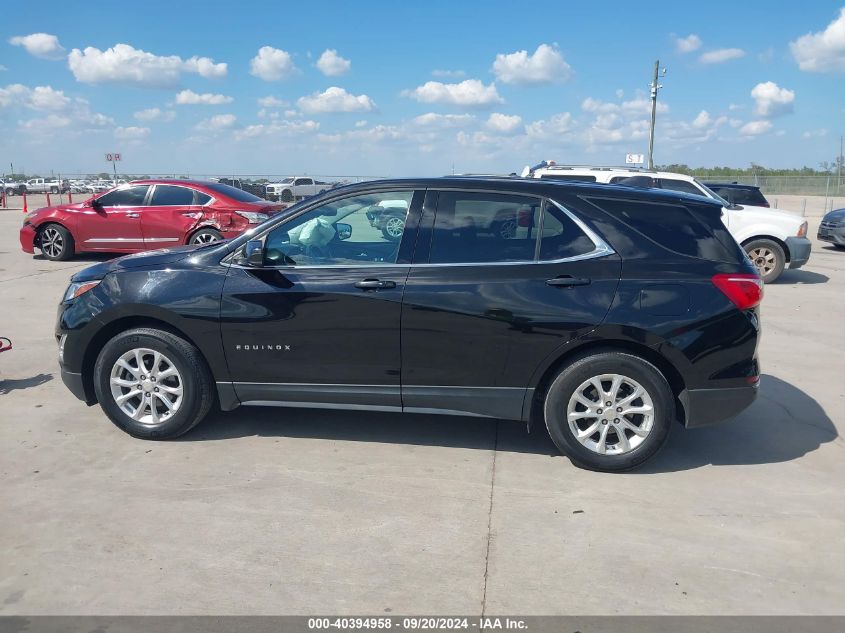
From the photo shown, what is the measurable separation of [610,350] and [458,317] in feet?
3.15

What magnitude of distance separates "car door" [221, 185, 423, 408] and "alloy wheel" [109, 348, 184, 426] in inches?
17.1

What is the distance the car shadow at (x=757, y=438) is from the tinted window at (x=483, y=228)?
164 centimetres

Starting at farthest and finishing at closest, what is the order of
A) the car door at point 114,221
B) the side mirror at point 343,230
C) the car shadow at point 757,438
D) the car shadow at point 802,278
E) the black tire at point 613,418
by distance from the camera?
1. the car door at point 114,221
2. the car shadow at point 802,278
3. the side mirror at point 343,230
4. the car shadow at point 757,438
5. the black tire at point 613,418

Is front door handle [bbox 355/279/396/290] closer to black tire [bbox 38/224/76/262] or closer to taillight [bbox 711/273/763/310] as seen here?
taillight [bbox 711/273/763/310]

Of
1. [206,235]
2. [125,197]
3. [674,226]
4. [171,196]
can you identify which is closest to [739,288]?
[674,226]

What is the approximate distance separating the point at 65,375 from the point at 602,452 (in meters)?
3.64

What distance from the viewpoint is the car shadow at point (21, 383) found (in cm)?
600

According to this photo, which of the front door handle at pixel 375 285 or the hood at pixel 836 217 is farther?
the hood at pixel 836 217

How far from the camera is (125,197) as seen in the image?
1336 cm

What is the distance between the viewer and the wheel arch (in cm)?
444

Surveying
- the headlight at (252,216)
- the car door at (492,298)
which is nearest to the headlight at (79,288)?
the car door at (492,298)

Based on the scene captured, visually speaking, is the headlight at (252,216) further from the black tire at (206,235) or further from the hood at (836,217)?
the hood at (836,217)
